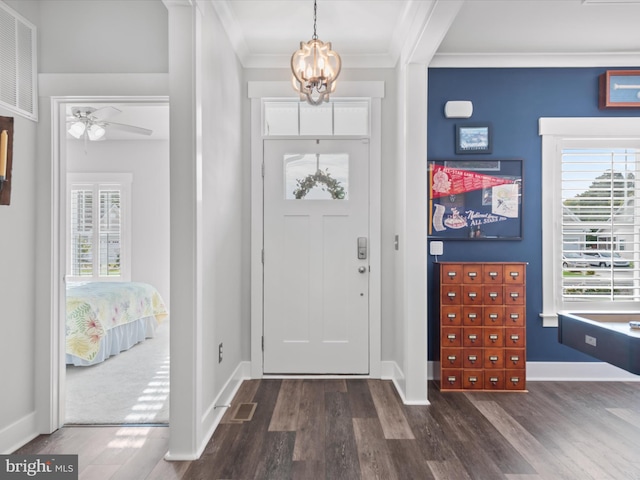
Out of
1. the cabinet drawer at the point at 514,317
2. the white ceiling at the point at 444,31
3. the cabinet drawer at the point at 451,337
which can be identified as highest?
the white ceiling at the point at 444,31

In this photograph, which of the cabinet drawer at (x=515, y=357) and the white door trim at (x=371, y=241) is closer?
the cabinet drawer at (x=515, y=357)

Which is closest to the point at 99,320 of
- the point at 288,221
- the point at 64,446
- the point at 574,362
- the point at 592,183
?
the point at 64,446

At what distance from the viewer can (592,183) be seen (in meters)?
3.58

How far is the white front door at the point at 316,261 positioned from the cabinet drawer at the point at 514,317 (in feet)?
3.80

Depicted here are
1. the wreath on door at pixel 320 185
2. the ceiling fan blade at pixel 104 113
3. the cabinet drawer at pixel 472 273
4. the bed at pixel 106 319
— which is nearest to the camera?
the cabinet drawer at pixel 472 273

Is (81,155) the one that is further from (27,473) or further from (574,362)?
(574,362)

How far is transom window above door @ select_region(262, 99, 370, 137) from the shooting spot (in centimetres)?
364

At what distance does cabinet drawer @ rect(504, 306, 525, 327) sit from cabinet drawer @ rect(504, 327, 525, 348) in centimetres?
4

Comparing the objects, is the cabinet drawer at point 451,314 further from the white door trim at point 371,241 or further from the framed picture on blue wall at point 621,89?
the framed picture on blue wall at point 621,89

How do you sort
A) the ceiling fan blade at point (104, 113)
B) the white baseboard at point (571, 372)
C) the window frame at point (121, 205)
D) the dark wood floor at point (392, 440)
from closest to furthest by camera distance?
the dark wood floor at point (392, 440) → the white baseboard at point (571, 372) → the ceiling fan blade at point (104, 113) → the window frame at point (121, 205)

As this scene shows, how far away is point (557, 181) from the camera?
357 cm

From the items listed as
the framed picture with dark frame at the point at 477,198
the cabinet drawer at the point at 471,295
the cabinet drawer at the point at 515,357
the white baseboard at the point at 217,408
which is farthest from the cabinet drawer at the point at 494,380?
the white baseboard at the point at 217,408

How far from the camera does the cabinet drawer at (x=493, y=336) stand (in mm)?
3248

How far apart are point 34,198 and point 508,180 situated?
12.0 feet
